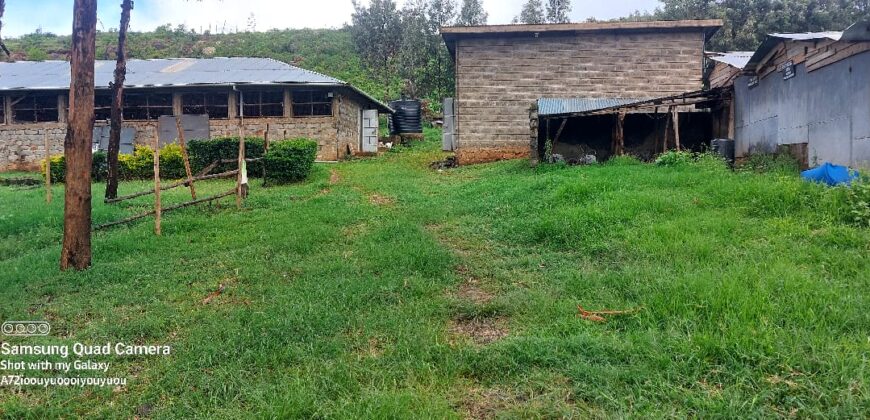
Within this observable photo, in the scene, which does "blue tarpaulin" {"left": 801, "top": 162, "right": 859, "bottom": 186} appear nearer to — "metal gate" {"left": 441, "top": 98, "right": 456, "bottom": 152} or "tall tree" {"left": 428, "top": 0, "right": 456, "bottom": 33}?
"metal gate" {"left": 441, "top": 98, "right": 456, "bottom": 152}

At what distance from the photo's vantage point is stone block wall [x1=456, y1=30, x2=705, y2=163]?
16.7 metres

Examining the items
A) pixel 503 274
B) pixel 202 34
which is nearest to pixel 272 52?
pixel 202 34

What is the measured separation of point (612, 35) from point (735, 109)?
19.4ft

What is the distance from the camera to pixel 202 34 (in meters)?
42.7

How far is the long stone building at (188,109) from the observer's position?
19.8 meters

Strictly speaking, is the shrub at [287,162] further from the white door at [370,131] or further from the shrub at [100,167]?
the white door at [370,131]

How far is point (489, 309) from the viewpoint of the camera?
4.50 m

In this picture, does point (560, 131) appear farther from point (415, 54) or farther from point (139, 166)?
point (415, 54)

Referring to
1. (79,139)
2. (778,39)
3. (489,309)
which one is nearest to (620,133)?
(778,39)

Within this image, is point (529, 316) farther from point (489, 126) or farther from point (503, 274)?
point (489, 126)

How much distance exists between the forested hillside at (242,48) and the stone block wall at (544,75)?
51.6ft

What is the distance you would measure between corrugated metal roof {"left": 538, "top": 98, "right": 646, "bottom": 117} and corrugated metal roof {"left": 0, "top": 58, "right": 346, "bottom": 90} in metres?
8.14

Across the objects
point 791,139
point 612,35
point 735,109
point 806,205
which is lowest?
point 806,205

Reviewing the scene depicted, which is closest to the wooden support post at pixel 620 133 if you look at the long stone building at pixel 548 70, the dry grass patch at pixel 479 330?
the long stone building at pixel 548 70
